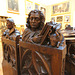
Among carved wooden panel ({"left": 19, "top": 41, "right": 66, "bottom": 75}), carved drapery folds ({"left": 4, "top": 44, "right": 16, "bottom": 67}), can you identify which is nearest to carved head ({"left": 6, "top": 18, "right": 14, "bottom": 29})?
carved drapery folds ({"left": 4, "top": 44, "right": 16, "bottom": 67})

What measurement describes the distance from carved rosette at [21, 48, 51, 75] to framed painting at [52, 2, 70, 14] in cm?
744

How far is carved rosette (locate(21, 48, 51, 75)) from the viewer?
715 mm

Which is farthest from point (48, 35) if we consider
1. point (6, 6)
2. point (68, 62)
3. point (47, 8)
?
point (47, 8)

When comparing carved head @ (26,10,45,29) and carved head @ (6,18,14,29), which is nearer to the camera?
carved head @ (26,10,45,29)

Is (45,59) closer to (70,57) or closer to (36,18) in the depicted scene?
(36,18)

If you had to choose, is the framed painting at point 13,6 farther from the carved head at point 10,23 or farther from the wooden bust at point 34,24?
the wooden bust at point 34,24

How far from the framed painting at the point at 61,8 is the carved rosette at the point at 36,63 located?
744cm

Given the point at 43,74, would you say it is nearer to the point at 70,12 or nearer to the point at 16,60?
the point at 16,60

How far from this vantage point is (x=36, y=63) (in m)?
0.82

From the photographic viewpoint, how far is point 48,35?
2.30 feet

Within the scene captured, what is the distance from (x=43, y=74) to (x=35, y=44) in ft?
0.95

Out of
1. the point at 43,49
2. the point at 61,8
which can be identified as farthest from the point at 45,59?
the point at 61,8

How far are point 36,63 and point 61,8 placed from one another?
7755 millimetres

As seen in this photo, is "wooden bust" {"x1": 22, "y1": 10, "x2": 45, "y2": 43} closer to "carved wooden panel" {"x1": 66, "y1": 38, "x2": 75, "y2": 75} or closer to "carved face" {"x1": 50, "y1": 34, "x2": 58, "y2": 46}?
"carved face" {"x1": 50, "y1": 34, "x2": 58, "y2": 46}
